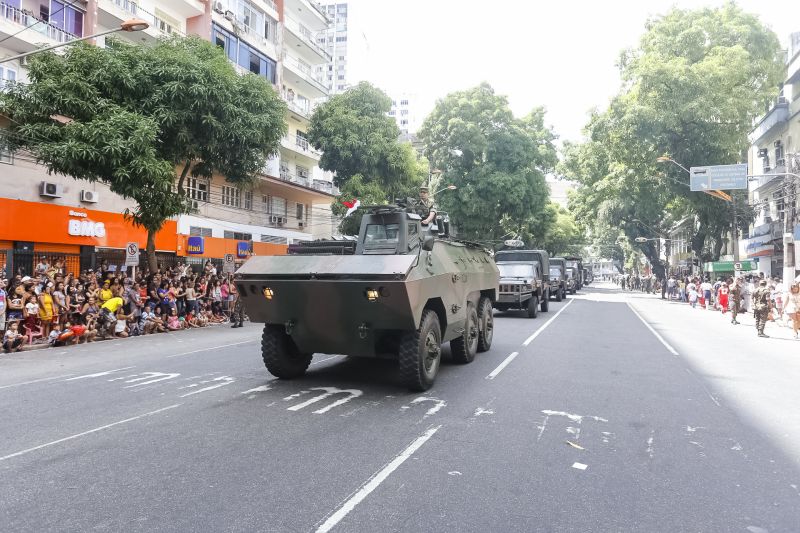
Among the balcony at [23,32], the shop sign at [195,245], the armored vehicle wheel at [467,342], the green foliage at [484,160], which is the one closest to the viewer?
the armored vehicle wheel at [467,342]

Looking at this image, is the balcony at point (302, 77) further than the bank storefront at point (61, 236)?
Yes

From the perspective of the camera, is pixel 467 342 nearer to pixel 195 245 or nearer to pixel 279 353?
pixel 279 353

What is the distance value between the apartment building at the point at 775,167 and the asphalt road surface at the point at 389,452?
25408 millimetres

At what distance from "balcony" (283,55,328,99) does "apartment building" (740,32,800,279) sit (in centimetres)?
2648

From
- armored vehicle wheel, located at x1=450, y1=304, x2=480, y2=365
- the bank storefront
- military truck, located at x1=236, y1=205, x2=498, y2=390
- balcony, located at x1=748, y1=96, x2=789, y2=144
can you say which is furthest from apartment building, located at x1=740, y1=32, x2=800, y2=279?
the bank storefront

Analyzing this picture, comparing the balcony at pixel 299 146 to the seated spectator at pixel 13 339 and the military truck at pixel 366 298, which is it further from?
the military truck at pixel 366 298

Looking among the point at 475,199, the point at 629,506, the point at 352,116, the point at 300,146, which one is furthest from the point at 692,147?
the point at 629,506

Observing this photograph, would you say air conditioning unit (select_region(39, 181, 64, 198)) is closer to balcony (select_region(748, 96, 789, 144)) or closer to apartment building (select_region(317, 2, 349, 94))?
balcony (select_region(748, 96, 789, 144))

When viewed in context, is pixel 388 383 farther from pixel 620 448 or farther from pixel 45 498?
pixel 45 498

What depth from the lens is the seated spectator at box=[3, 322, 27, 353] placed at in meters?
12.0

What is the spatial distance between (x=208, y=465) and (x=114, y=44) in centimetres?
1554

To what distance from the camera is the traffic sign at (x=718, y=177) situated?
25141 millimetres

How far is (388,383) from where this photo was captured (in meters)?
7.98

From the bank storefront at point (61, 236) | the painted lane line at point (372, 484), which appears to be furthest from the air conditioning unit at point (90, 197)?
the painted lane line at point (372, 484)
